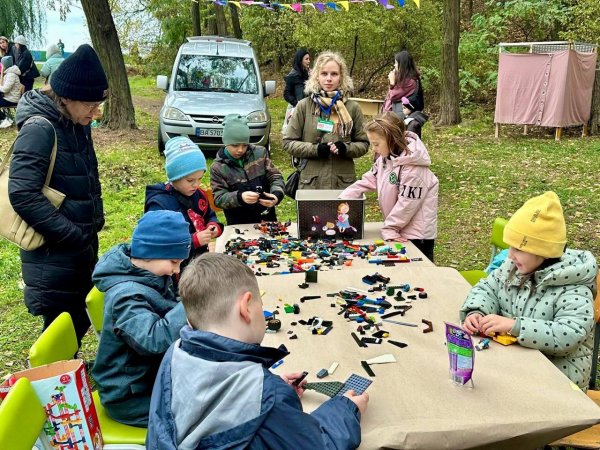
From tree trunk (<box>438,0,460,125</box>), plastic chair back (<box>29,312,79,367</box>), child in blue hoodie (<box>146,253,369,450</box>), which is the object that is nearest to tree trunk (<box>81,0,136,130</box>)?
tree trunk (<box>438,0,460,125</box>)

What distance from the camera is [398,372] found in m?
2.32

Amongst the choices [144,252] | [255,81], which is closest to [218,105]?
[255,81]

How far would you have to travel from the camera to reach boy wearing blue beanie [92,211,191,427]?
2.40m

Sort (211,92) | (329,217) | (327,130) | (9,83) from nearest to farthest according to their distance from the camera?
(329,217), (327,130), (211,92), (9,83)

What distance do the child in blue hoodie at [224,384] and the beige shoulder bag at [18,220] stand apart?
5.28 ft

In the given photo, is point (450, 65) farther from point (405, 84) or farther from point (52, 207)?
point (52, 207)

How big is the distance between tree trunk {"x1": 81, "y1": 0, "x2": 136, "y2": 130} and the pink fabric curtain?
317 inches

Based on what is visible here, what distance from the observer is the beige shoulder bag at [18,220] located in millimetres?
3104

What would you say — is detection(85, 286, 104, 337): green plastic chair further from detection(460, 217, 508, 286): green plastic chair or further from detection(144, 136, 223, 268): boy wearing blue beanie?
detection(460, 217, 508, 286): green plastic chair

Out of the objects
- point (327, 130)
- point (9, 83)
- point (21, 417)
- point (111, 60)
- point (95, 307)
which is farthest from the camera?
point (9, 83)

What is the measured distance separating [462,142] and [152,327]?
432 inches

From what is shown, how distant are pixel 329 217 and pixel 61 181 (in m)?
1.71

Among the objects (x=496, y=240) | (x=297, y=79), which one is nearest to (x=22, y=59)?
(x=297, y=79)

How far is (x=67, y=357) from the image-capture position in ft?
9.00
